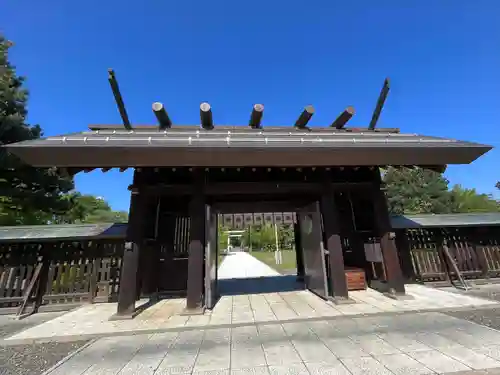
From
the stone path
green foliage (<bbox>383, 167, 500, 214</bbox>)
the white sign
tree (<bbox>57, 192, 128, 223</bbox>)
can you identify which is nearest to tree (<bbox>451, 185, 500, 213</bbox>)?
green foliage (<bbox>383, 167, 500, 214</bbox>)

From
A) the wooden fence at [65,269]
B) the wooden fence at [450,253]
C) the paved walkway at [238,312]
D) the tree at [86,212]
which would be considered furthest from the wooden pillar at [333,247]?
the tree at [86,212]

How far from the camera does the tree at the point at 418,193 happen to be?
2275 cm

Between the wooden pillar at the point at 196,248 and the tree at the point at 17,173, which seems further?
the tree at the point at 17,173

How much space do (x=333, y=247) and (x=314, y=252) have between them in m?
0.79

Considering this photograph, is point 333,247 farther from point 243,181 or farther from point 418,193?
point 418,193

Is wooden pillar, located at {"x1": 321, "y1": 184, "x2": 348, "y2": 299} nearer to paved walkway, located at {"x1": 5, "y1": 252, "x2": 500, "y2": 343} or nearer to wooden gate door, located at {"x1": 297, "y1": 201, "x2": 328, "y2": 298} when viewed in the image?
wooden gate door, located at {"x1": 297, "y1": 201, "x2": 328, "y2": 298}

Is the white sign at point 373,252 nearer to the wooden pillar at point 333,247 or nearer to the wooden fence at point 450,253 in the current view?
the wooden pillar at point 333,247

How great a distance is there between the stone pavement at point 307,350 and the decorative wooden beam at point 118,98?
14.0 ft

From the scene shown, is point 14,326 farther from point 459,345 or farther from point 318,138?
point 459,345

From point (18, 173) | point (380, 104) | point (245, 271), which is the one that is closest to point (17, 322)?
point (18, 173)

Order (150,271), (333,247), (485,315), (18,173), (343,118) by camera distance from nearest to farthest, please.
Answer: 1. (485,315)
2. (333,247)
3. (343,118)
4. (150,271)
5. (18,173)

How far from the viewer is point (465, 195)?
883 inches

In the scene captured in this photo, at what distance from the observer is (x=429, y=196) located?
23.6 metres

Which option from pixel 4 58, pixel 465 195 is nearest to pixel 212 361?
pixel 4 58
